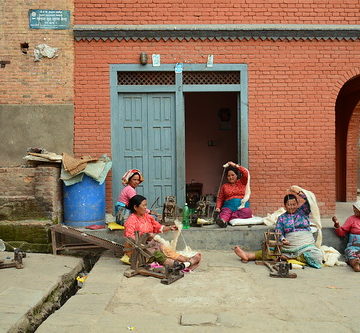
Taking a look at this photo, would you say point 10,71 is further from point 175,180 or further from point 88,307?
point 88,307

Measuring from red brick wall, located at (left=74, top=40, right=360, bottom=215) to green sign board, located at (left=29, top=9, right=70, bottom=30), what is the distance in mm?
2265

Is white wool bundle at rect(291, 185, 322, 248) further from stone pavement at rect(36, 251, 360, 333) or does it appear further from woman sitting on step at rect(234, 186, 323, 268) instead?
stone pavement at rect(36, 251, 360, 333)

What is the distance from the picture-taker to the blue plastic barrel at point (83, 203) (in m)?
8.19

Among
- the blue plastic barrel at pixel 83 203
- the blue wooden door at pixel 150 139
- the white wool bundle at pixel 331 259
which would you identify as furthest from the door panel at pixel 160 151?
the white wool bundle at pixel 331 259

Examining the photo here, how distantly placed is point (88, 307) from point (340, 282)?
11.0 feet

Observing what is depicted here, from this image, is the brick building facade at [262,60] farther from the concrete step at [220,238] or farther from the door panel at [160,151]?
the concrete step at [220,238]

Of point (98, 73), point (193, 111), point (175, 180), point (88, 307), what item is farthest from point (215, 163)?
point (88, 307)

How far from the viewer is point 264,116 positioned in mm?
9250

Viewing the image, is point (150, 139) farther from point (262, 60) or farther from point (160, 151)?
point (262, 60)

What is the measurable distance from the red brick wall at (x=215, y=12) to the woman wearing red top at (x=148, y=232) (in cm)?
420

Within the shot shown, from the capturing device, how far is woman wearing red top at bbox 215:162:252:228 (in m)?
8.34

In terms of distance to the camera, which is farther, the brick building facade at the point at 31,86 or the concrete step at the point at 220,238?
the brick building facade at the point at 31,86

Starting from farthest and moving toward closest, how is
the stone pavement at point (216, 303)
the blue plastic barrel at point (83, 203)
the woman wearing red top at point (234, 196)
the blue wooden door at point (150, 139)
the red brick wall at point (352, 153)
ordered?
the red brick wall at point (352, 153) → the blue wooden door at point (150, 139) → the woman wearing red top at point (234, 196) → the blue plastic barrel at point (83, 203) → the stone pavement at point (216, 303)

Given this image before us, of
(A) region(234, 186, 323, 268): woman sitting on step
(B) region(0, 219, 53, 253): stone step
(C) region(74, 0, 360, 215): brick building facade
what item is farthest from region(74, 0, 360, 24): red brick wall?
(B) region(0, 219, 53, 253): stone step
